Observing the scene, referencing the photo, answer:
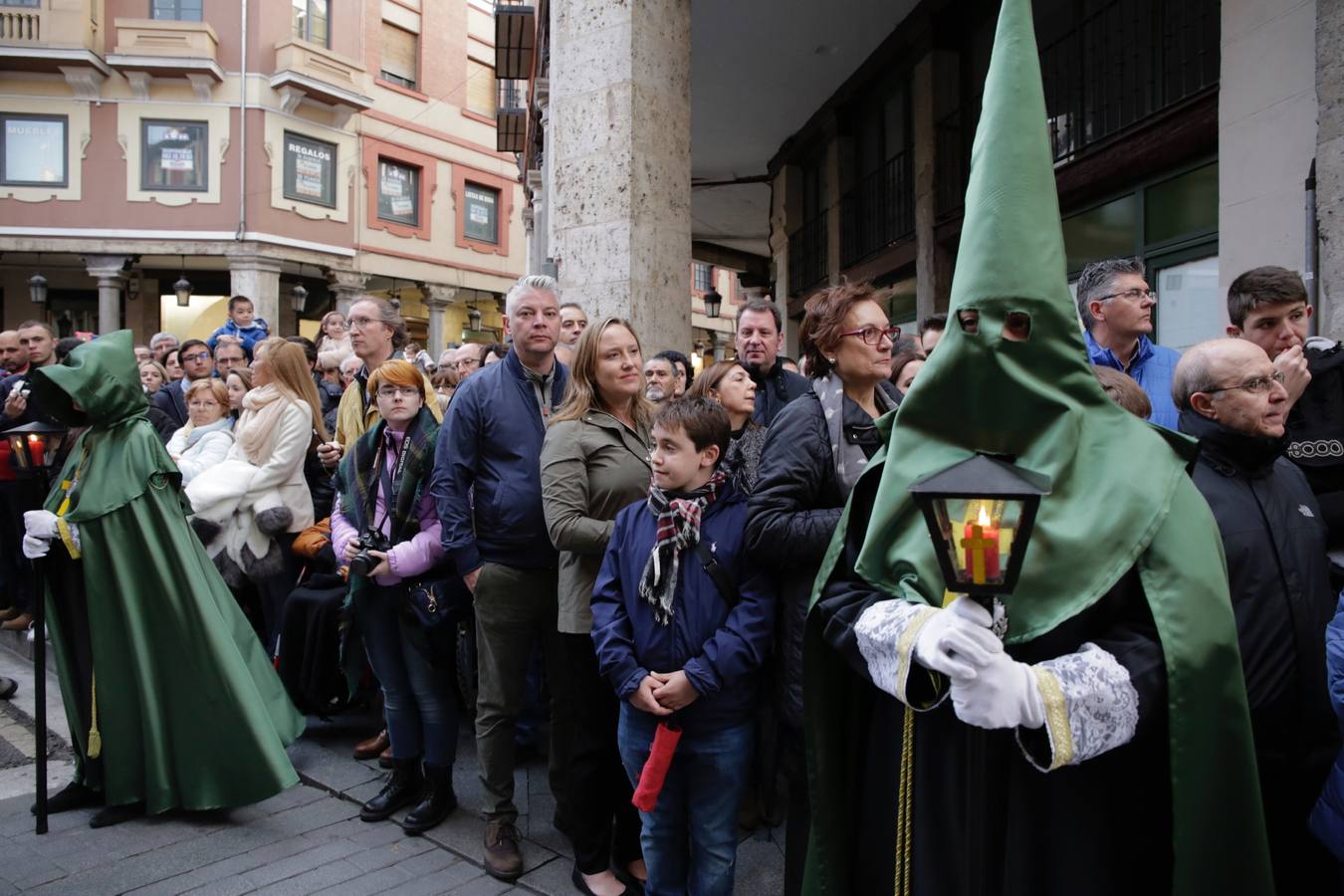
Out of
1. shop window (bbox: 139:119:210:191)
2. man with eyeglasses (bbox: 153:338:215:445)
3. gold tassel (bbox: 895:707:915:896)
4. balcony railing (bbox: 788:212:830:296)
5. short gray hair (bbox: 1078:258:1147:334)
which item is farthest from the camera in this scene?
shop window (bbox: 139:119:210:191)

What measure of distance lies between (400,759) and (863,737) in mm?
2632

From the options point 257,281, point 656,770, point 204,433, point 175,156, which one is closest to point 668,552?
point 656,770

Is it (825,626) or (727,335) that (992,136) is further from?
(727,335)

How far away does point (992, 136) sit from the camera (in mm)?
1656

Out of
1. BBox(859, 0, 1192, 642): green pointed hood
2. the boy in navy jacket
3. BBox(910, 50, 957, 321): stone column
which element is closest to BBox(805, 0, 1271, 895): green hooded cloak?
BBox(859, 0, 1192, 642): green pointed hood

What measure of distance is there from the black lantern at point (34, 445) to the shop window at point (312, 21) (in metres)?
23.2

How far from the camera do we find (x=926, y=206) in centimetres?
1020

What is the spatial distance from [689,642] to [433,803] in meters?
1.79

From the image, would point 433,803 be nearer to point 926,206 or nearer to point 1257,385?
point 1257,385

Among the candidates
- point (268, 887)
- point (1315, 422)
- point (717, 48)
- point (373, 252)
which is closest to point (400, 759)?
point (268, 887)

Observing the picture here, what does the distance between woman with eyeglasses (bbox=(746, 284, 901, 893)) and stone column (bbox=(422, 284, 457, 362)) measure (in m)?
25.0

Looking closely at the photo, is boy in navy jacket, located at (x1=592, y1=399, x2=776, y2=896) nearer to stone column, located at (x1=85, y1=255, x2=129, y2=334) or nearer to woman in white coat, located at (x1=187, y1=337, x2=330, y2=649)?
woman in white coat, located at (x1=187, y1=337, x2=330, y2=649)

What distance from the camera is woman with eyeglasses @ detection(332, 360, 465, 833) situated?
3781mm

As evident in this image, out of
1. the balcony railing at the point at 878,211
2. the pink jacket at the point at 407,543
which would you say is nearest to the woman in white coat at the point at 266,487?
the pink jacket at the point at 407,543
